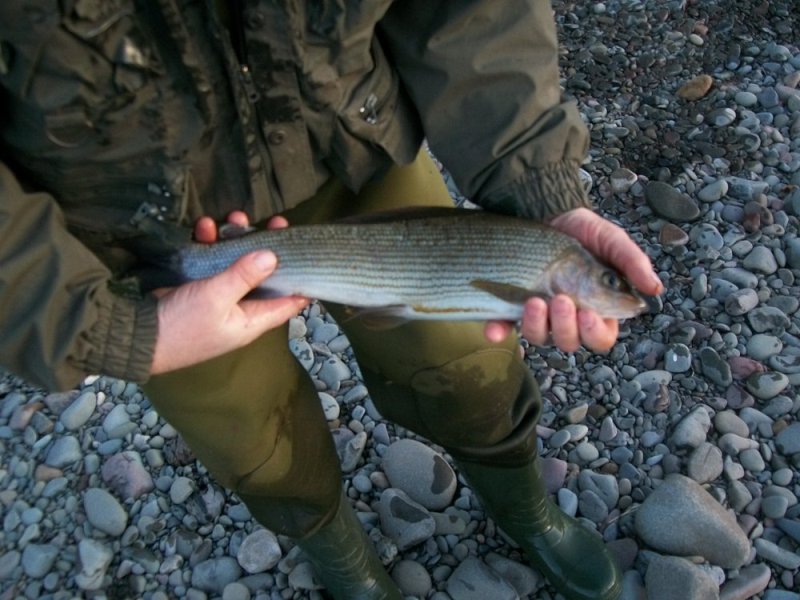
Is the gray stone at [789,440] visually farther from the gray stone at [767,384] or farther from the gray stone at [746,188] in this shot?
the gray stone at [746,188]

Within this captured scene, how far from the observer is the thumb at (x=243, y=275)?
7.43ft

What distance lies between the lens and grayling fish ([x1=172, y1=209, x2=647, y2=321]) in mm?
2475

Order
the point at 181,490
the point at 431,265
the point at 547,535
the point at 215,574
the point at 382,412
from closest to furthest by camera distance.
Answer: the point at 431,265
the point at 382,412
the point at 547,535
the point at 215,574
the point at 181,490

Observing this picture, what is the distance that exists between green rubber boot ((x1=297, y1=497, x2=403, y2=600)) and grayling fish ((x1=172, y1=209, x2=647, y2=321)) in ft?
3.47

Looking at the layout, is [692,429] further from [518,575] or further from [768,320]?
[518,575]

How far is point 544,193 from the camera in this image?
A: 2533 millimetres

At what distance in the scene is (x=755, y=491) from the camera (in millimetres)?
3586

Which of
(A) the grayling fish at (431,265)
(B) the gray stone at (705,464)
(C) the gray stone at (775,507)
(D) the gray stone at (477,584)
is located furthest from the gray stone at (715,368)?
(A) the grayling fish at (431,265)

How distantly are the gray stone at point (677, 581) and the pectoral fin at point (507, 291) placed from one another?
58.9 inches

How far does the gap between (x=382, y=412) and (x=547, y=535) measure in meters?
0.91

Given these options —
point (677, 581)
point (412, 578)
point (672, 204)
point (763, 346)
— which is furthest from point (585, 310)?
point (672, 204)

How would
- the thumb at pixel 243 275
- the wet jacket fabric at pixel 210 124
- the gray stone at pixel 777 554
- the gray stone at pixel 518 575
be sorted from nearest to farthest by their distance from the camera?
the wet jacket fabric at pixel 210 124
the thumb at pixel 243 275
the gray stone at pixel 777 554
the gray stone at pixel 518 575

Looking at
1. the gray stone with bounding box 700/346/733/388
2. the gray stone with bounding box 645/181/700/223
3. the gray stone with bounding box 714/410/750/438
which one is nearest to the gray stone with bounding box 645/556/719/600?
the gray stone with bounding box 714/410/750/438

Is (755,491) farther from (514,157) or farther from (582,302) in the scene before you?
(514,157)
